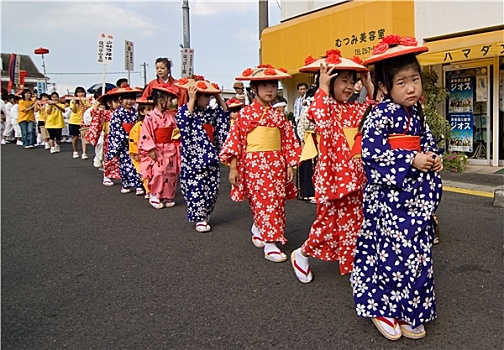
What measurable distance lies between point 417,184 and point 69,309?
2.48 metres

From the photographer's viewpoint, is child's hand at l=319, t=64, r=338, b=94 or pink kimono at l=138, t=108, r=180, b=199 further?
pink kimono at l=138, t=108, r=180, b=199

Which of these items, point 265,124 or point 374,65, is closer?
point 374,65

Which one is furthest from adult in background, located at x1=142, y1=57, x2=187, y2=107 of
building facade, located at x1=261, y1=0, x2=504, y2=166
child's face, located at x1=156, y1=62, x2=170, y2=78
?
building facade, located at x1=261, y1=0, x2=504, y2=166

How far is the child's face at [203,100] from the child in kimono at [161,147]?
1.19 meters

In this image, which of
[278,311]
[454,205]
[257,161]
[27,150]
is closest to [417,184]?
[278,311]

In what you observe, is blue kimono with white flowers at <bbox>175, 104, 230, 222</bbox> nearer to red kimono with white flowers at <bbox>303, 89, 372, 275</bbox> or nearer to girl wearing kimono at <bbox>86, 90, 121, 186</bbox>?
red kimono with white flowers at <bbox>303, 89, 372, 275</bbox>

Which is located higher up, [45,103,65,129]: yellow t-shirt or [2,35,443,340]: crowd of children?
[45,103,65,129]: yellow t-shirt

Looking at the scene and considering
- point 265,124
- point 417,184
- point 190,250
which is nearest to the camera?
point 417,184

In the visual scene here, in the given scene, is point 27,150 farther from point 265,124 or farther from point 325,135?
point 325,135

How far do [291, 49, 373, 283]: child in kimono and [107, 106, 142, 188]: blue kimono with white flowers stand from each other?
504 centimetres

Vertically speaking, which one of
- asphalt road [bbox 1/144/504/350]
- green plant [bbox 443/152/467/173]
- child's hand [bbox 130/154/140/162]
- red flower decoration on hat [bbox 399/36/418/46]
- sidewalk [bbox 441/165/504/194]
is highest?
red flower decoration on hat [bbox 399/36/418/46]

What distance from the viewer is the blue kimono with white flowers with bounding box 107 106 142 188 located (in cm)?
791

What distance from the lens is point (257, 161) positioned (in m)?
4.34

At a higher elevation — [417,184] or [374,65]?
[374,65]
